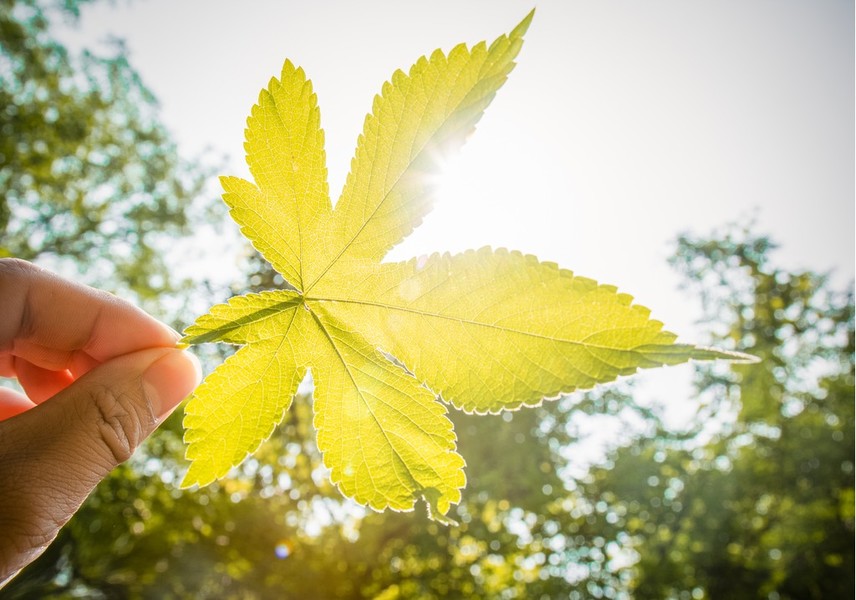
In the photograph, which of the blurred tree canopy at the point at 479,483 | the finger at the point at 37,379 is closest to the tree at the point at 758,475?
the blurred tree canopy at the point at 479,483

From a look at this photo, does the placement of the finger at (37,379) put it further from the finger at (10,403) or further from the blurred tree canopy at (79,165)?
the blurred tree canopy at (79,165)

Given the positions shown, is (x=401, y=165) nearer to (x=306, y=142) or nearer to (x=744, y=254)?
(x=306, y=142)

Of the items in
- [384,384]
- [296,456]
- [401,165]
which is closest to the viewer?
[401,165]

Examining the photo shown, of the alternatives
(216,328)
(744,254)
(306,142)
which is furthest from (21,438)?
(744,254)

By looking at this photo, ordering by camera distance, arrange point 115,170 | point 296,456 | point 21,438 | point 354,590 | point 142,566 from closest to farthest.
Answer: point 21,438 → point 142,566 → point 354,590 → point 296,456 → point 115,170

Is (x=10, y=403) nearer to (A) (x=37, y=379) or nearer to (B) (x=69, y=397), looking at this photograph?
(A) (x=37, y=379)

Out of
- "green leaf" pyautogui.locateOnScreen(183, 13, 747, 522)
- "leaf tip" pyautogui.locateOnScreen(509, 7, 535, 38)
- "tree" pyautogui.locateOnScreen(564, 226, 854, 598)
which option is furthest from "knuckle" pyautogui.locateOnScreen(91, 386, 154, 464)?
"tree" pyautogui.locateOnScreen(564, 226, 854, 598)

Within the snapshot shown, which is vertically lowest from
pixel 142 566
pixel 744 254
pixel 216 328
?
pixel 142 566

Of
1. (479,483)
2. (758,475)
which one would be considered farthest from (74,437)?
(758,475)
